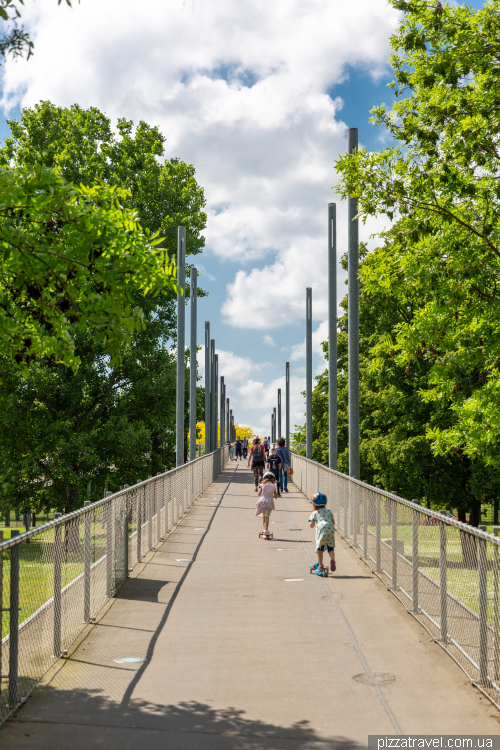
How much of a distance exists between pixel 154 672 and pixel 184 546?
785 centimetres

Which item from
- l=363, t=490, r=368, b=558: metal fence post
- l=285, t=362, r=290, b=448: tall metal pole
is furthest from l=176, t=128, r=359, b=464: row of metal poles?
l=285, t=362, r=290, b=448: tall metal pole

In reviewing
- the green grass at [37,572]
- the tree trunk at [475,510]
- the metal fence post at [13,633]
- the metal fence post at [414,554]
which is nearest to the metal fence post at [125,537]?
the green grass at [37,572]

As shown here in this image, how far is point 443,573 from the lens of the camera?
7559 mm

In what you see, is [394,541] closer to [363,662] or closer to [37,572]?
[363,662]

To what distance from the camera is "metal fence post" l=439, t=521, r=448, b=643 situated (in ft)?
24.5

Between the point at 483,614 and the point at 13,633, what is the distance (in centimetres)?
343

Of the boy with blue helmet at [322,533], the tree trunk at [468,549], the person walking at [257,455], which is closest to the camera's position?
the tree trunk at [468,549]

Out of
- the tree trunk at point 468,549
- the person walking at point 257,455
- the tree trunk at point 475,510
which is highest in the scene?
the person walking at point 257,455

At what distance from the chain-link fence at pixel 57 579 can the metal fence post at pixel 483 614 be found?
3357 mm

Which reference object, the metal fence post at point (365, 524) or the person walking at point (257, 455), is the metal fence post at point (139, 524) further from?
the person walking at point (257, 455)

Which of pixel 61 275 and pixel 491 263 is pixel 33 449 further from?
pixel 61 275

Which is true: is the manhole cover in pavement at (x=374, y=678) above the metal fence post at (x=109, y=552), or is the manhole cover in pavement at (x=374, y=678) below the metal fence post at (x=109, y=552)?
below

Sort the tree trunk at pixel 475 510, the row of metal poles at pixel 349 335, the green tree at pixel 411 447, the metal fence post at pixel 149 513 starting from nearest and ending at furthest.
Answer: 1. the metal fence post at pixel 149 513
2. the row of metal poles at pixel 349 335
3. the green tree at pixel 411 447
4. the tree trunk at pixel 475 510

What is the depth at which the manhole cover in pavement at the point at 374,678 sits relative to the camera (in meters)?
6.48
